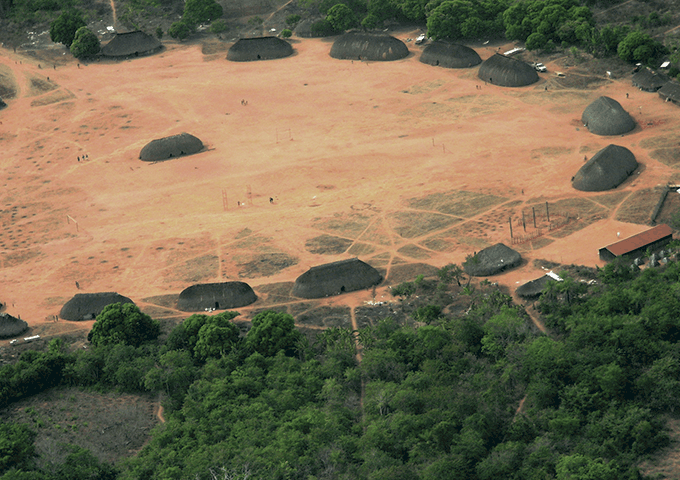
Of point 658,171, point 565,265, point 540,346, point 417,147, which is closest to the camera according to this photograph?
point 540,346

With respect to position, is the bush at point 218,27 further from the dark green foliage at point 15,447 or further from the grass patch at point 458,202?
the dark green foliage at point 15,447

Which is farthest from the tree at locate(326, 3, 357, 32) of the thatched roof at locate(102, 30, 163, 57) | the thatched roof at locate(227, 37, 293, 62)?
the thatched roof at locate(102, 30, 163, 57)

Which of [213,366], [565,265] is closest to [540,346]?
[565,265]

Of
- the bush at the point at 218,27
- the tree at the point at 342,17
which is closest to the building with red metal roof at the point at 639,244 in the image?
the tree at the point at 342,17

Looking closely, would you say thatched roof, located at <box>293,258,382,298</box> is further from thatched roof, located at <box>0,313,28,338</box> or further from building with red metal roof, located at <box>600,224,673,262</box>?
thatched roof, located at <box>0,313,28,338</box>

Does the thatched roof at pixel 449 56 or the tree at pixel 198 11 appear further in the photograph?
the tree at pixel 198 11

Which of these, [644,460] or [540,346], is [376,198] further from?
[644,460]

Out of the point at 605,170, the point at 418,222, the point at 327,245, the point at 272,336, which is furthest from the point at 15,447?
the point at 605,170
